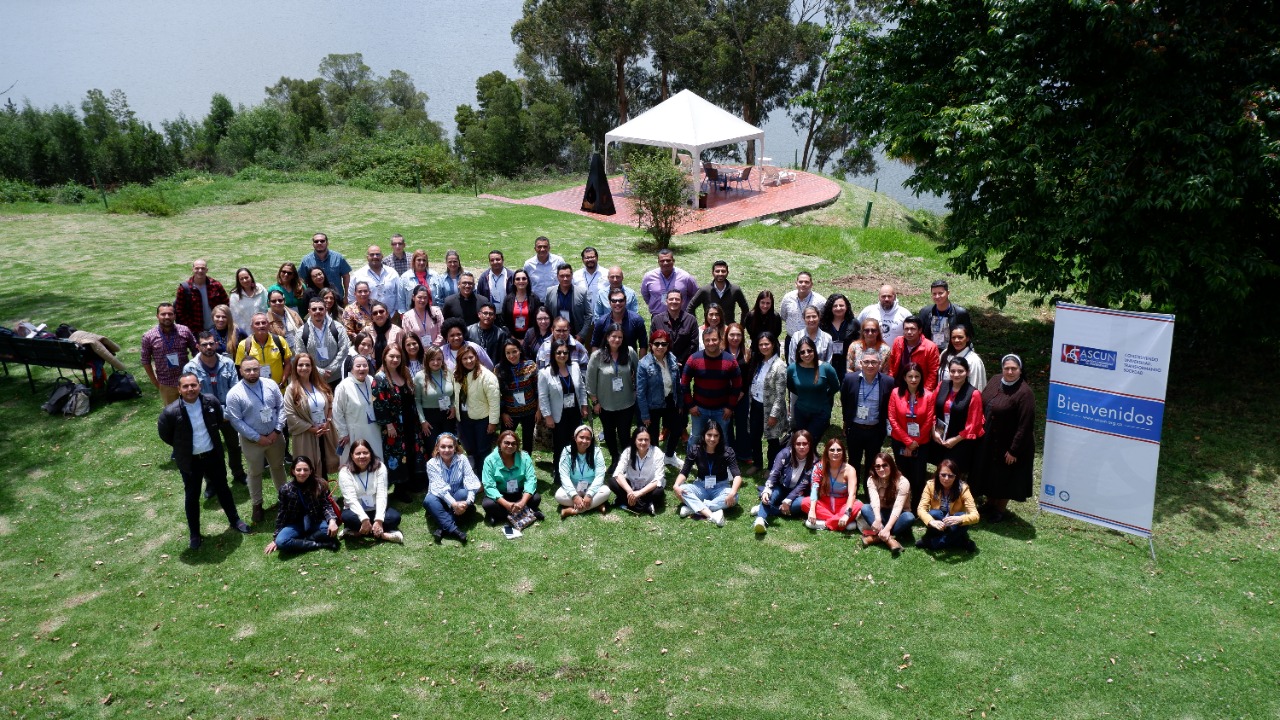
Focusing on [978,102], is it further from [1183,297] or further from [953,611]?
[953,611]

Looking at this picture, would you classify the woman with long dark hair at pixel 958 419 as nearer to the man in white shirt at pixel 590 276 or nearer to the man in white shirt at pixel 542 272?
the man in white shirt at pixel 590 276

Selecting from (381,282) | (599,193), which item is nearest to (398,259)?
(381,282)

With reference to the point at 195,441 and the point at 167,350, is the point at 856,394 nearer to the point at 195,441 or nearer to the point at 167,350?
the point at 195,441

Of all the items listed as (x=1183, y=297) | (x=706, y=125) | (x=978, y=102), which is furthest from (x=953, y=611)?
(x=706, y=125)

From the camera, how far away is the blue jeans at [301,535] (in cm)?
714

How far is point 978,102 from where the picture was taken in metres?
10.7

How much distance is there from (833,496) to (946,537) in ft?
3.46

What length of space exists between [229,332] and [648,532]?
503 cm

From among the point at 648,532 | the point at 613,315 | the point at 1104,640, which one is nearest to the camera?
the point at 1104,640

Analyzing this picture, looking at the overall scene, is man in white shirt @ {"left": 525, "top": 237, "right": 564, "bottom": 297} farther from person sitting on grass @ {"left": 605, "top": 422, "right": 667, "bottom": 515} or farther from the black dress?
the black dress

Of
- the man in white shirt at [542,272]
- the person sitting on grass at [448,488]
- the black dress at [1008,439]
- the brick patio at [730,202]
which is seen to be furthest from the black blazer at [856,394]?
the brick patio at [730,202]

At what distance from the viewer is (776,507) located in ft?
25.5

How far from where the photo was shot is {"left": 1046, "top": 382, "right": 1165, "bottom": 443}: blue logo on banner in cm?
719

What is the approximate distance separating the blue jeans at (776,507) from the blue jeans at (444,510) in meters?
2.87
